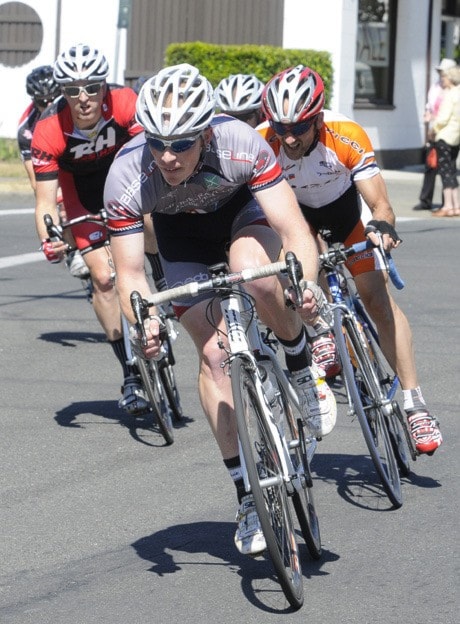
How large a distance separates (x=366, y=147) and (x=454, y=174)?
1280 cm

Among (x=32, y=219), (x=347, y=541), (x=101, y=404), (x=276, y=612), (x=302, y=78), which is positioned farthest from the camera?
(x=32, y=219)

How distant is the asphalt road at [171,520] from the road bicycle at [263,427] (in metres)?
0.19

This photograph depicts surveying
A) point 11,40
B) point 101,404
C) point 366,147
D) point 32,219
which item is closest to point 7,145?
point 11,40

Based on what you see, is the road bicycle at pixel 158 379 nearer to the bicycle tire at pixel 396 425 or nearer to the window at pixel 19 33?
the bicycle tire at pixel 396 425

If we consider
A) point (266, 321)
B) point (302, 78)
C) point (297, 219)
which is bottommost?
point (266, 321)

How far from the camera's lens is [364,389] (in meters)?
6.35

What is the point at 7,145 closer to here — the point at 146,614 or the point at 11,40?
the point at 11,40

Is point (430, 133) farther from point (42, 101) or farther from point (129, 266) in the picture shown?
point (129, 266)

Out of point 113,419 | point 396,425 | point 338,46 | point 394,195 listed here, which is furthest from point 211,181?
point 338,46

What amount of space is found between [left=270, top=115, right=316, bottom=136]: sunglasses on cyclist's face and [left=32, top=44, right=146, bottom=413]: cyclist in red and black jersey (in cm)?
197

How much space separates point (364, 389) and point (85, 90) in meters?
2.70

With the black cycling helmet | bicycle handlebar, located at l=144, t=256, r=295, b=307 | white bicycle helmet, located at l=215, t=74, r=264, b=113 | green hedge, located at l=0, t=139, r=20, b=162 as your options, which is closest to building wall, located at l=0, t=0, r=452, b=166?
green hedge, located at l=0, t=139, r=20, b=162

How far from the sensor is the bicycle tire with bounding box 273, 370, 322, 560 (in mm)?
5188

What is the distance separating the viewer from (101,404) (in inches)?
334
